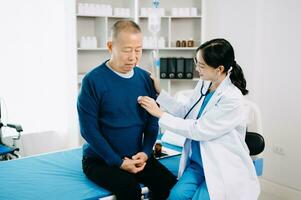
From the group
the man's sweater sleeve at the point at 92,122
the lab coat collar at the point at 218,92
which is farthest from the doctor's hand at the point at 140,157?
the lab coat collar at the point at 218,92

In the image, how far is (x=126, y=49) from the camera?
178 centimetres

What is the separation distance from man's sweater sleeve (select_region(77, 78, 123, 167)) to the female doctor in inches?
10.3

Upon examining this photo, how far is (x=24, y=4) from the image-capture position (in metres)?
3.47

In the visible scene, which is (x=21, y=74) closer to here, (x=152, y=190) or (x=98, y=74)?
(x=98, y=74)

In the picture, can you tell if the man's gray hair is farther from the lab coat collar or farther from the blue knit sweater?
the lab coat collar

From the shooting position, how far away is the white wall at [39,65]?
3463 mm

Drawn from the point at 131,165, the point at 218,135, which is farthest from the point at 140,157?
the point at 218,135

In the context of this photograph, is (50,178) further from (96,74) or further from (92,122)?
(96,74)

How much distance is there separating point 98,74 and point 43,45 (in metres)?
2.01

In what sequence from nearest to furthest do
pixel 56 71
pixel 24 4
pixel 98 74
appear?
pixel 98 74
pixel 24 4
pixel 56 71

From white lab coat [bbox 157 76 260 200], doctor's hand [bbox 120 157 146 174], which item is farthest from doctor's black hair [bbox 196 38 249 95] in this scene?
doctor's hand [bbox 120 157 146 174]

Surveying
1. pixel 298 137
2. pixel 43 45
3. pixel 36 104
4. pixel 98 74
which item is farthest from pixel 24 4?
pixel 298 137

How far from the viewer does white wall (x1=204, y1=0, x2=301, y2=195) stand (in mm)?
3152

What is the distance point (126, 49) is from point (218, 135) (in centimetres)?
63
